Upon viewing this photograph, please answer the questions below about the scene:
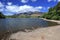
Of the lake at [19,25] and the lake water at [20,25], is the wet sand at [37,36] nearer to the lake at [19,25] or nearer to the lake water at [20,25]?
the lake at [19,25]

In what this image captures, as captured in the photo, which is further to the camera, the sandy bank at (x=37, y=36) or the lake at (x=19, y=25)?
the lake at (x=19, y=25)

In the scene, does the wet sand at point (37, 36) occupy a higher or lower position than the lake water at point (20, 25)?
higher

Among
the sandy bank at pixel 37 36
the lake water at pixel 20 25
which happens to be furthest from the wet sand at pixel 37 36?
the lake water at pixel 20 25

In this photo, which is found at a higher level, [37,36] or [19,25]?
[37,36]

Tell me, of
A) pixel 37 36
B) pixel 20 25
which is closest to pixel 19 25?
pixel 20 25

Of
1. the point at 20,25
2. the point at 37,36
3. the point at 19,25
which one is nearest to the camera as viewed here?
the point at 37,36

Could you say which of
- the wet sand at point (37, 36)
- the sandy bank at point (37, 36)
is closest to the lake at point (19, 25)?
the wet sand at point (37, 36)

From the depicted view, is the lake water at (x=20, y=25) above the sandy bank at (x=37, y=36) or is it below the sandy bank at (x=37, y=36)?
below

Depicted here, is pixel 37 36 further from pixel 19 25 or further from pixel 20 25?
pixel 19 25

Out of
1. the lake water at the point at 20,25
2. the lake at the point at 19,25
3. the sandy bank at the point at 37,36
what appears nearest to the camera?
the sandy bank at the point at 37,36

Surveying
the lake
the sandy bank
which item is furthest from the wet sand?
the lake

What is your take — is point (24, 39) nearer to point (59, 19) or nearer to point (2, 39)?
point (2, 39)

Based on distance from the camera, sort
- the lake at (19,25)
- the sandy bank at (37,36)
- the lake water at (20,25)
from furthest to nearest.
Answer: the lake water at (20,25), the lake at (19,25), the sandy bank at (37,36)

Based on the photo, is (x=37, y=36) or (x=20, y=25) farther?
(x=20, y=25)
